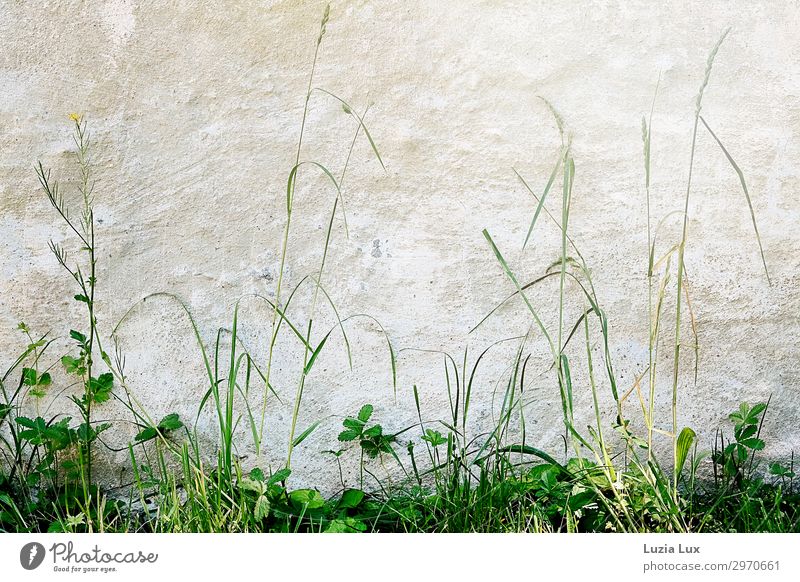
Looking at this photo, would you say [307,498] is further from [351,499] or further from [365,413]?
[365,413]

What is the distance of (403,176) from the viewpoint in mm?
2012

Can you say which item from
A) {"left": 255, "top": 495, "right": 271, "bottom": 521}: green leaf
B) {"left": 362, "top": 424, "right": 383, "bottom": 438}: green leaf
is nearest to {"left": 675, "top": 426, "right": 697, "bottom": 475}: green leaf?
{"left": 362, "top": 424, "right": 383, "bottom": 438}: green leaf

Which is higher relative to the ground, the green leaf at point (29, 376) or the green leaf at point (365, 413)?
the green leaf at point (29, 376)

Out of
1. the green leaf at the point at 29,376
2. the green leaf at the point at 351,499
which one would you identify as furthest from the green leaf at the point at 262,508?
the green leaf at the point at 29,376

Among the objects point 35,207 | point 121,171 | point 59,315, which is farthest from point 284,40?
point 59,315

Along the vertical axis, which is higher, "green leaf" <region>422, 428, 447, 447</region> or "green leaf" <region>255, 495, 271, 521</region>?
"green leaf" <region>422, 428, 447, 447</region>

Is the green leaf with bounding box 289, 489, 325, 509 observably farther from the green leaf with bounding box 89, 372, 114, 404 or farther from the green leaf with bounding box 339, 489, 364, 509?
the green leaf with bounding box 89, 372, 114, 404

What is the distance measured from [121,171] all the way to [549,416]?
1.28 meters

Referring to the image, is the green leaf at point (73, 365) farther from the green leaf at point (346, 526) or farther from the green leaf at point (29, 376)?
the green leaf at point (346, 526)

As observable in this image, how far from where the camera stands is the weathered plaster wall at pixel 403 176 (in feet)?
6.48

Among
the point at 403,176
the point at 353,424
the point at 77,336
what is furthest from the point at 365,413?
the point at 77,336

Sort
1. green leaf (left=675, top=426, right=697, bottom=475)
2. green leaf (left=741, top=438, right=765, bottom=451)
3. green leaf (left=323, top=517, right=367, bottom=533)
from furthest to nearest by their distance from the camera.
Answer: green leaf (left=741, top=438, right=765, bottom=451)
green leaf (left=675, top=426, right=697, bottom=475)
green leaf (left=323, top=517, right=367, bottom=533)

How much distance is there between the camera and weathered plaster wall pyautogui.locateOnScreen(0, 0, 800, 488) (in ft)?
6.48
